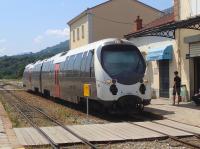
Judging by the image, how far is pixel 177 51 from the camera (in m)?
27.1

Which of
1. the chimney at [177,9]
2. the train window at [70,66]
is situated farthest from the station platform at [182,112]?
the chimney at [177,9]

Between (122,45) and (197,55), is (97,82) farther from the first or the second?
(197,55)

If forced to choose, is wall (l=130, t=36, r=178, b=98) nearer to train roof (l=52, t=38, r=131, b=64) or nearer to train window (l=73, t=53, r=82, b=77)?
train roof (l=52, t=38, r=131, b=64)

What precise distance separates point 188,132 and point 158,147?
2.55m

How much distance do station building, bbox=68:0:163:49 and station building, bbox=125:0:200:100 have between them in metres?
20.1

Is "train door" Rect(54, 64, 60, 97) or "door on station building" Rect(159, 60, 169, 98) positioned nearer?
"train door" Rect(54, 64, 60, 97)

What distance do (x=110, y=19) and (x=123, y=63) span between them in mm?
33013

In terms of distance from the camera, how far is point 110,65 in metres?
19.6

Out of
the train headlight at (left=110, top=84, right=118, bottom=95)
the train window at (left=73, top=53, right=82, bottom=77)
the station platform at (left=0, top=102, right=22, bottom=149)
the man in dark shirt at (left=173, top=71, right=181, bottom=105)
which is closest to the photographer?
the station platform at (left=0, top=102, right=22, bottom=149)

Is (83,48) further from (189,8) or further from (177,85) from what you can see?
(189,8)

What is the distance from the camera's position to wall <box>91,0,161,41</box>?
51.2 meters

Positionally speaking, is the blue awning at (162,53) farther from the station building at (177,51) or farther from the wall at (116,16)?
the wall at (116,16)

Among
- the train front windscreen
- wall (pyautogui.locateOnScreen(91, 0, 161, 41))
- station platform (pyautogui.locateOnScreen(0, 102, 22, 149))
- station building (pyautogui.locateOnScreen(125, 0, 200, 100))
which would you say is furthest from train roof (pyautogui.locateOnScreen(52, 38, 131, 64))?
wall (pyautogui.locateOnScreen(91, 0, 161, 41))

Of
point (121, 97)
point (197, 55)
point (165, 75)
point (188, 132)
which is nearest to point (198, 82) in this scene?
point (197, 55)
